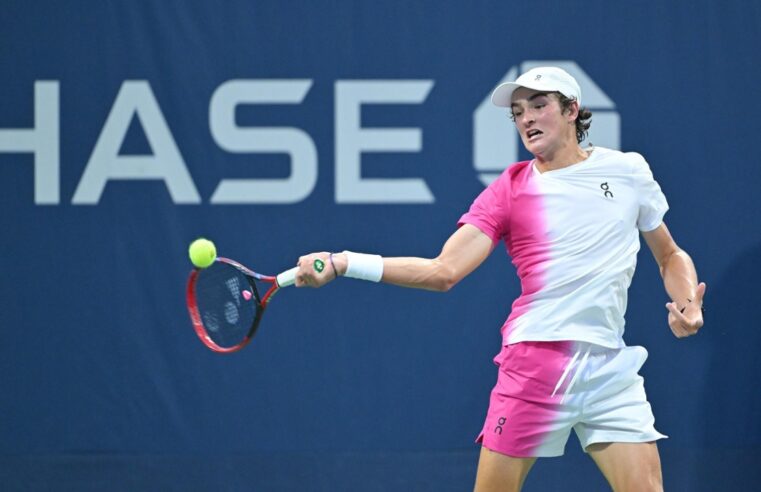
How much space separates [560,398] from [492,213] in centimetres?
58

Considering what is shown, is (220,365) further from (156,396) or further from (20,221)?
(20,221)

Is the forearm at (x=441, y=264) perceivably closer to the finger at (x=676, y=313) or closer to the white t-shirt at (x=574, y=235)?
the white t-shirt at (x=574, y=235)

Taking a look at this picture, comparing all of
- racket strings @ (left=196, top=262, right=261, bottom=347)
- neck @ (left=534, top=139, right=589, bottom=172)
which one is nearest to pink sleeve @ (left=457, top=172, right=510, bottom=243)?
neck @ (left=534, top=139, right=589, bottom=172)

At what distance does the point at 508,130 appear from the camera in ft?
15.8

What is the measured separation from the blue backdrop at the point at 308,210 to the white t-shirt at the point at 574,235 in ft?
4.33

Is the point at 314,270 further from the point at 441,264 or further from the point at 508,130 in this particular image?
the point at 508,130

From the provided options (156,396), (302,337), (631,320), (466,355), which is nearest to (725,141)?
(631,320)

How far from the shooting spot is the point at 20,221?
482cm

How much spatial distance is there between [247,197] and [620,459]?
2.12m

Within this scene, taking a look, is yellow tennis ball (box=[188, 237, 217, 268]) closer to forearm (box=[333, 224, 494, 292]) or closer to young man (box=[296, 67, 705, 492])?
forearm (box=[333, 224, 494, 292])

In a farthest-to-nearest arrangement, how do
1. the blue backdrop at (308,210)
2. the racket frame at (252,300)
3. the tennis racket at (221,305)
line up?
the blue backdrop at (308,210)
the tennis racket at (221,305)
the racket frame at (252,300)

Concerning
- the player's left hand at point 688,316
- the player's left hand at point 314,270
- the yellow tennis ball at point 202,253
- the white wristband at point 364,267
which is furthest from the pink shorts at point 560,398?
the yellow tennis ball at point 202,253

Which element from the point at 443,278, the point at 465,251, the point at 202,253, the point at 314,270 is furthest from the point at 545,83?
the point at 202,253

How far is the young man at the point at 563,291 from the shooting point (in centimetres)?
333
